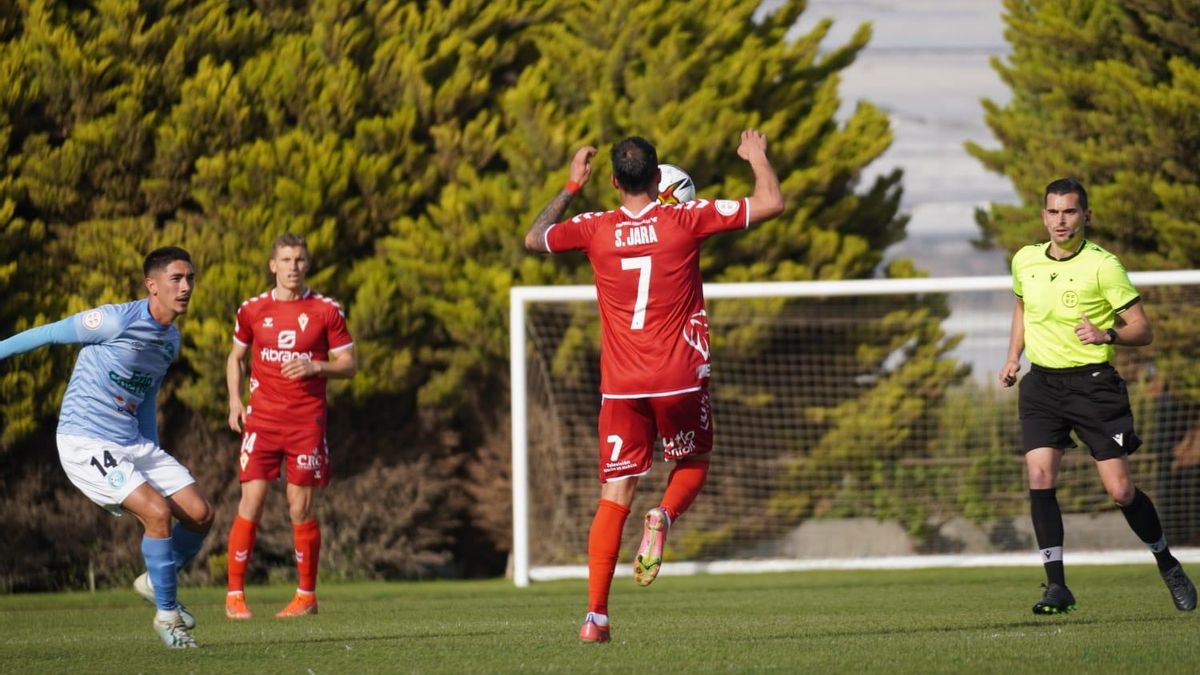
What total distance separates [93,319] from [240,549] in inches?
107

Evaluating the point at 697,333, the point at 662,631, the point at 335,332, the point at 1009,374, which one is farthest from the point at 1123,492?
the point at 335,332

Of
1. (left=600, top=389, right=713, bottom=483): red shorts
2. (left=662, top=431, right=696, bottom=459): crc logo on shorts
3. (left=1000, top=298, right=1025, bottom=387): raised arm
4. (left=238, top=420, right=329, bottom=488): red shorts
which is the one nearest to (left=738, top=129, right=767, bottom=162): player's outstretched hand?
(left=600, top=389, right=713, bottom=483): red shorts

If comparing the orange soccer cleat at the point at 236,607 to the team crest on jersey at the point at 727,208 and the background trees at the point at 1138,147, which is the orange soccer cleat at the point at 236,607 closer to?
the team crest on jersey at the point at 727,208

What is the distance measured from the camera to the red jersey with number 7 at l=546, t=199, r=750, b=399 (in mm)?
6930

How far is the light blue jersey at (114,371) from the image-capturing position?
771 centimetres

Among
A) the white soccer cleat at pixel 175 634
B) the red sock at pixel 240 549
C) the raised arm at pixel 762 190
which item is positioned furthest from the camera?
the red sock at pixel 240 549

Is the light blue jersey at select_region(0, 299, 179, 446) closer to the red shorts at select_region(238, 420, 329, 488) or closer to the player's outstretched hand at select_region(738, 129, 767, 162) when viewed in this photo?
the red shorts at select_region(238, 420, 329, 488)

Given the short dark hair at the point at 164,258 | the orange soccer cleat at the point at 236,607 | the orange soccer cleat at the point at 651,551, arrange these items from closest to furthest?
the orange soccer cleat at the point at 651,551 → the short dark hair at the point at 164,258 → the orange soccer cleat at the point at 236,607

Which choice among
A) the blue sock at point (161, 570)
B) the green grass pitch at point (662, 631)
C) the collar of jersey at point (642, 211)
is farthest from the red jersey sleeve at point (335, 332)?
the collar of jersey at point (642, 211)

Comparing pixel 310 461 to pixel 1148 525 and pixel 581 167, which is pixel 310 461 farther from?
pixel 1148 525

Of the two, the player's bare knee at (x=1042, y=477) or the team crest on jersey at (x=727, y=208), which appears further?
the player's bare knee at (x=1042, y=477)

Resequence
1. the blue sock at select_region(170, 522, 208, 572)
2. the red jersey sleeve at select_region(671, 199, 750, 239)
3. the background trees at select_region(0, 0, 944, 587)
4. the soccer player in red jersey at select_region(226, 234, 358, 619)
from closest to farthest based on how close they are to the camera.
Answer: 1. the red jersey sleeve at select_region(671, 199, 750, 239)
2. the blue sock at select_region(170, 522, 208, 572)
3. the soccer player in red jersey at select_region(226, 234, 358, 619)
4. the background trees at select_region(0, 0, 944, 587)

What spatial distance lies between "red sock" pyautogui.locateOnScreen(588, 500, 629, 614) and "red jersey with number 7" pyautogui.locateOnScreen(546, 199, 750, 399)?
0.50 metres

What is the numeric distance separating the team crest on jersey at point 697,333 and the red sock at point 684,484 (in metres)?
0.54
